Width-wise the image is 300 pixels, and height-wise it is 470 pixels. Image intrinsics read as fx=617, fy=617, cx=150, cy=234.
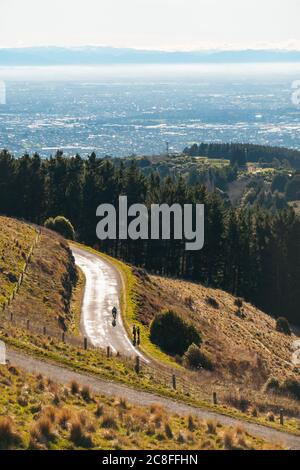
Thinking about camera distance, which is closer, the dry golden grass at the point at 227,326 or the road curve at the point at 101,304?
the road curve at the point at 101,304

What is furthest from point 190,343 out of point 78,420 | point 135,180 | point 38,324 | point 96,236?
point 135,180

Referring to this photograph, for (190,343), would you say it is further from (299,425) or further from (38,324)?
(299,425)

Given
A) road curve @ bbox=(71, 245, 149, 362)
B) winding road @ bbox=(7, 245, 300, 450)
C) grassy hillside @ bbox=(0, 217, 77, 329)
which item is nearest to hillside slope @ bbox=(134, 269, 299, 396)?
road curve @ bbox=(71, 245, 149, 362)

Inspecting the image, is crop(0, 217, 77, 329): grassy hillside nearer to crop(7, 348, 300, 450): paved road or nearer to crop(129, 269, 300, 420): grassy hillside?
crop(129, 269, 300, 420): grassy hillside

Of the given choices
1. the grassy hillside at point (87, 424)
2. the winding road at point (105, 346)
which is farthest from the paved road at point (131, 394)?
the grassy hillside at point (87, 424)

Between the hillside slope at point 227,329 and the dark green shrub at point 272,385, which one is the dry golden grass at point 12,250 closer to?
the hillside slope at point 227,329
